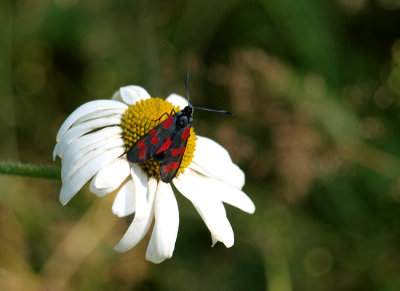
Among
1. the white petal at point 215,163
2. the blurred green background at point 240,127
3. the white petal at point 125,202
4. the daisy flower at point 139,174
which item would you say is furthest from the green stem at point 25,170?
the blurred green background at point 240,127

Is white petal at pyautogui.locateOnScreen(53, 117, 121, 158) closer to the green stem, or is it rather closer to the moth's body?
the green stem

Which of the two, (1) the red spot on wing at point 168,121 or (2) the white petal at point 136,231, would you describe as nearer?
(2) the white petal at point 136,231

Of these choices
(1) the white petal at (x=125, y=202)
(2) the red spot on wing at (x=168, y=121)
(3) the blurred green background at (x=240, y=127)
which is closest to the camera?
(1) the white petal at (x=125, y=202)

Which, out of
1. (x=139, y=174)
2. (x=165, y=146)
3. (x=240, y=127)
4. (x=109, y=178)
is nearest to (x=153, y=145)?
(x=165, y=146)

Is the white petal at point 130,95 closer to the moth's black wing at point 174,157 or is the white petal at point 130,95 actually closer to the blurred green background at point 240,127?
the moth's black wing at point 174,157

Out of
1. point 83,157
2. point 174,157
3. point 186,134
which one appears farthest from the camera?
point 186,134

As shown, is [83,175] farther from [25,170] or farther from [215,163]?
[215,163]

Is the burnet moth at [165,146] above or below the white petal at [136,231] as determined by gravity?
above

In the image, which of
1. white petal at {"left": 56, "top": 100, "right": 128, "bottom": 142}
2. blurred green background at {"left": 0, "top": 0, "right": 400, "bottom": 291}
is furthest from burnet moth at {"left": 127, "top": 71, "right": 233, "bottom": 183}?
blurred green background at {"left": 0, "top": 0, "right": 400, "bottom": 291}
